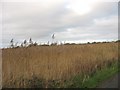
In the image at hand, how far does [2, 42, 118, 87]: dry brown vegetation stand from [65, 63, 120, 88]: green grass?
285mm

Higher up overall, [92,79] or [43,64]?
[43,64]

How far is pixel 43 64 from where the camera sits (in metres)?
13.6

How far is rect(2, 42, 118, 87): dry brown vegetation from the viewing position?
39.7 ft

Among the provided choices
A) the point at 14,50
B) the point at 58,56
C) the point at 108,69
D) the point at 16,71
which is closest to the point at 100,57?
the point at 108,69

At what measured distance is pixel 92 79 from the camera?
46.6ft

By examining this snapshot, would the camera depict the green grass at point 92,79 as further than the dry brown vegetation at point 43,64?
Yes

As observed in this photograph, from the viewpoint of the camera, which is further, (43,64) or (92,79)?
(92,79)

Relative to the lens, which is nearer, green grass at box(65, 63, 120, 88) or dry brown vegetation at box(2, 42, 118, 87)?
dry brown vegetation at box(2, 42, 118, 87)

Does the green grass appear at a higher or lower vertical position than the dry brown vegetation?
lower

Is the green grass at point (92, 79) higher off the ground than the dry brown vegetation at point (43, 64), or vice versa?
the dry brown vegetation at point (43, 64)

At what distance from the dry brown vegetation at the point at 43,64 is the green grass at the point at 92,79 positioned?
0.93 ft

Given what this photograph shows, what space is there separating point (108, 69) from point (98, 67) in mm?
583

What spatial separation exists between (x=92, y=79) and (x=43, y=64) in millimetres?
2158

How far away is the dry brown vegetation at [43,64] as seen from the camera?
39.7 ft
